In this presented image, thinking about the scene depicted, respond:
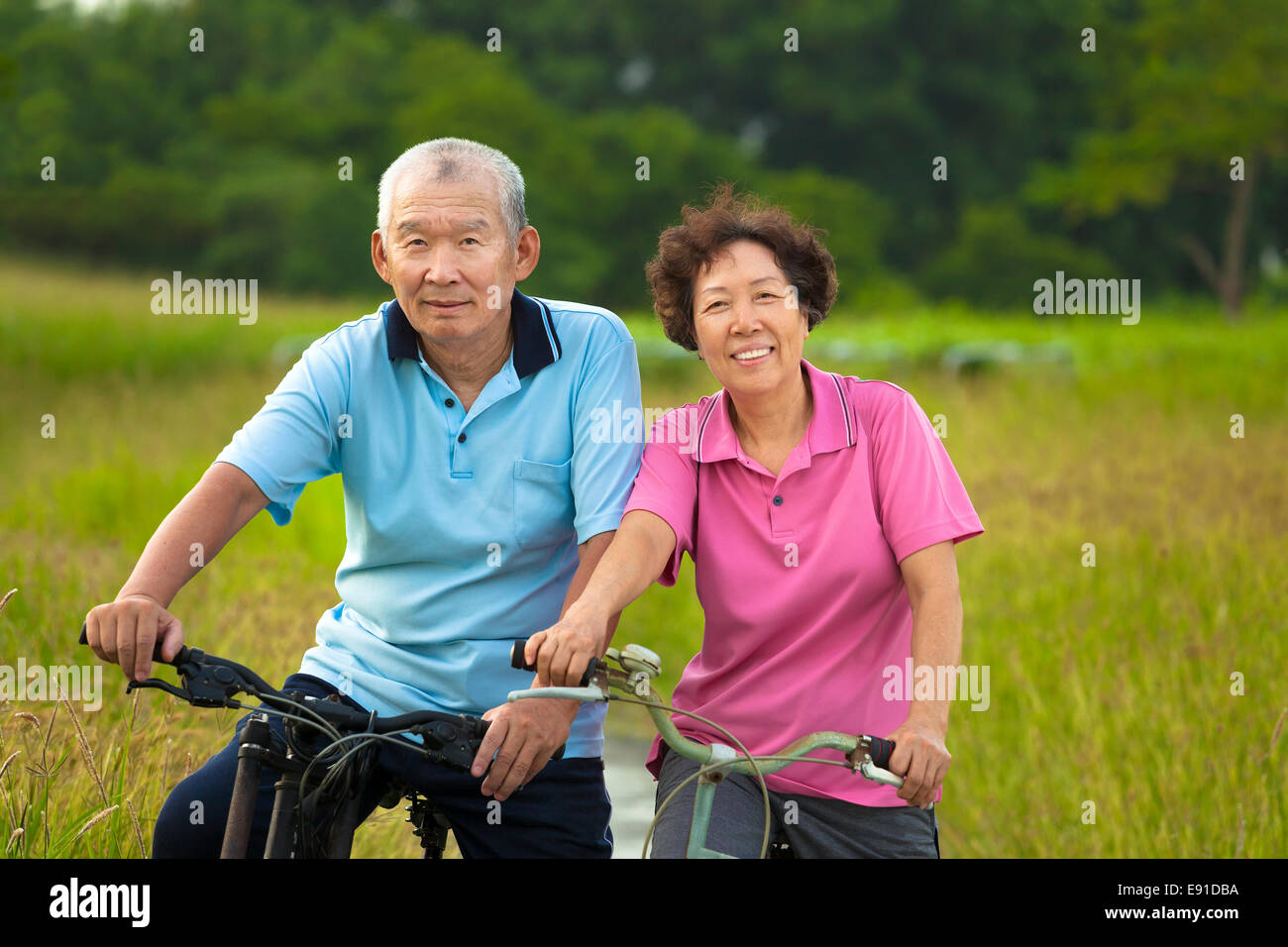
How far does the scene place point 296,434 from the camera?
118 inches

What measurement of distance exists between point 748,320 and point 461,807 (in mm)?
1129

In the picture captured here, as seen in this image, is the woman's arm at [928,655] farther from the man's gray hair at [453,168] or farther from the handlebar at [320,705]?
the man's gray hair at [453,168]

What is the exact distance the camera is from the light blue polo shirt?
3035 millimetres

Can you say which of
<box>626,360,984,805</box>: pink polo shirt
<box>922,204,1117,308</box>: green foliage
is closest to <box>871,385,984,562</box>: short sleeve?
<box>626,360,984,805</box>: pink polo shirt

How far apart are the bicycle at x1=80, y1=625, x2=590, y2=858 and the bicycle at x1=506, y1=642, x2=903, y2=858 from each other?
0.07m

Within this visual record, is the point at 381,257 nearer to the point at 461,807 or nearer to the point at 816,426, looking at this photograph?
the point at 816,426

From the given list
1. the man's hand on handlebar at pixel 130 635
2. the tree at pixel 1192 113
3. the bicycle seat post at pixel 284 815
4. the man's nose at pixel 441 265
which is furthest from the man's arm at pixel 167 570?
the tree at pixel 1192 113

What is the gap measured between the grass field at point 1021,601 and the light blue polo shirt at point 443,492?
0.69 meters

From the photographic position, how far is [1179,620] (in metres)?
5.93

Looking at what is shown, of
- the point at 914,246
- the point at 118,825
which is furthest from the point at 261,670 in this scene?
the point at 914,246

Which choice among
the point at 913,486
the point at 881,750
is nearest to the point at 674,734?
the point at 881,750

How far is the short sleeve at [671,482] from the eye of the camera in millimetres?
2877

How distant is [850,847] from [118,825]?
1.75 m

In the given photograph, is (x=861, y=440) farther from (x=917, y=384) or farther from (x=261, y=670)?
(x=917, y=384)
